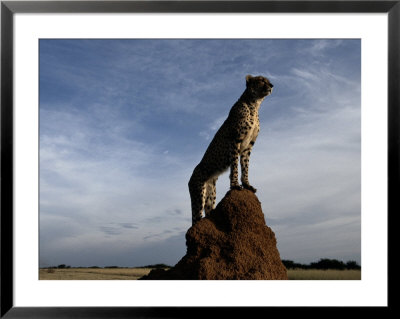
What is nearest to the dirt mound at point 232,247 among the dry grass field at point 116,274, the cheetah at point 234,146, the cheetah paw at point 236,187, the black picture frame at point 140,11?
the cheetah paw at point 236,187

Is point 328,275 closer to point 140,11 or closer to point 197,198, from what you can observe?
point 197,198

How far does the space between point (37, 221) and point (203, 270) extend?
5.70 ft

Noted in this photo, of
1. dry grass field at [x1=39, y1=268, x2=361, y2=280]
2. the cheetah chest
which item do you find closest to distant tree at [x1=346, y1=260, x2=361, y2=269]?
dry grass field at [x1=39, y1=268, x2=361, y2=280]

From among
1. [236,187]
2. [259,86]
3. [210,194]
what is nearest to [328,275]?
[236,187]

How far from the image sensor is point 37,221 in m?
4.27

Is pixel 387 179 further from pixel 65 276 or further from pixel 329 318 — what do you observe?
pixel 65 276

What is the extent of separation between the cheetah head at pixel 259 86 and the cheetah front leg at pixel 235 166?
70cm

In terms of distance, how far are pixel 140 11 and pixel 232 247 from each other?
2.62 m

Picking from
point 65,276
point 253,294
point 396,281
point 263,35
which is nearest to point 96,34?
point 263,35

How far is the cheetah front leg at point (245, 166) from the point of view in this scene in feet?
18.0

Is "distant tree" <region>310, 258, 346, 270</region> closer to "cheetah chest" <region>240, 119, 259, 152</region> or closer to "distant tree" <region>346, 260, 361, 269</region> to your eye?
"distant tree" <region>346, 260, 361, 269</region>

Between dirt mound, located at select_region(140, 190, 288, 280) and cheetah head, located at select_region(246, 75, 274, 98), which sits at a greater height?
cheetah head, located at select_region(246, 75, 274, 98)

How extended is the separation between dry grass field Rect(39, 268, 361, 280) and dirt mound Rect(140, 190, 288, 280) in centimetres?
23

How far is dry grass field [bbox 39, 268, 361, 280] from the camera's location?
4355 mm
